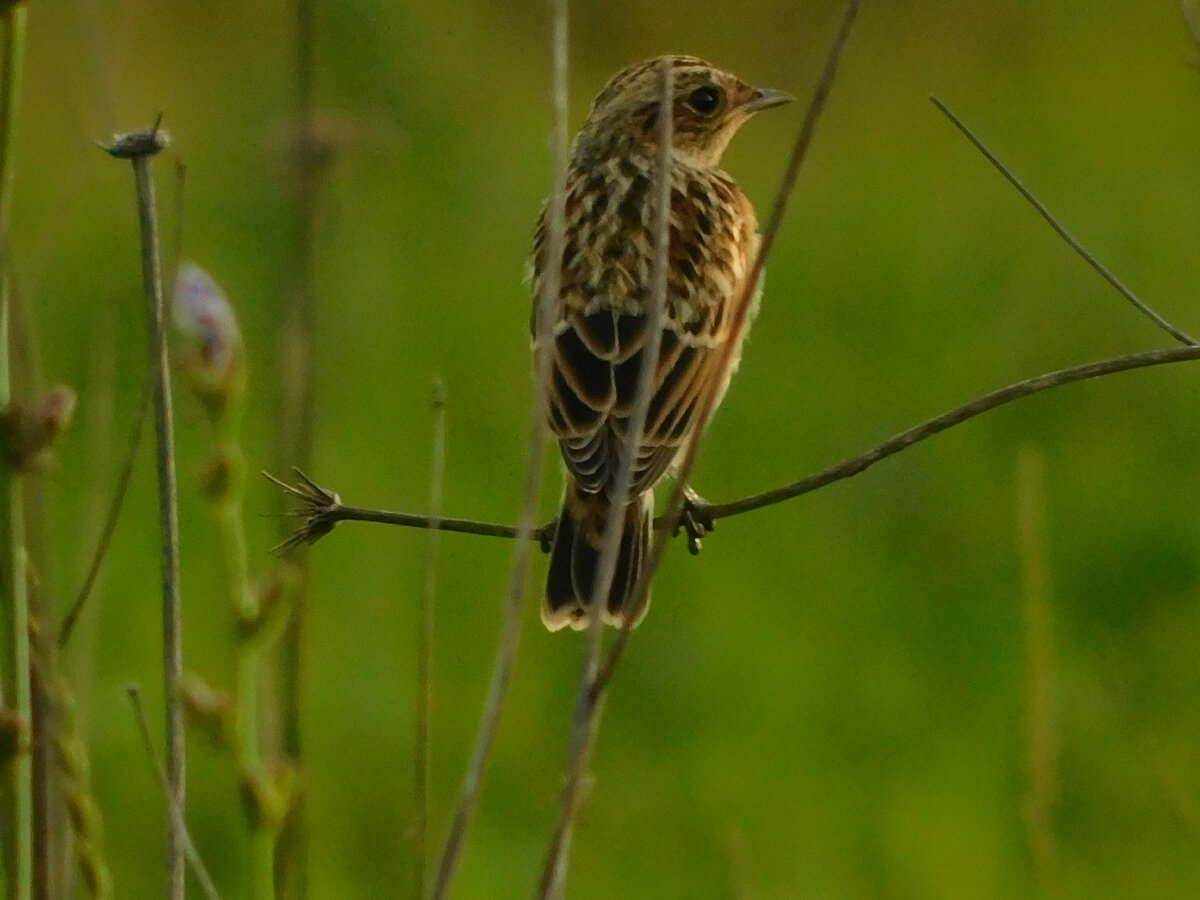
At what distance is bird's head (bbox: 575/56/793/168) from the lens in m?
4.93

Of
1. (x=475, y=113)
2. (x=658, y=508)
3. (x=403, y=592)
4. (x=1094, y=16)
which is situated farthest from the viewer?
(x=1094, y=16)

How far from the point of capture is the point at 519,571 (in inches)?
59.7

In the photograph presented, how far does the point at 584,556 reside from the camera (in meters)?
3.57

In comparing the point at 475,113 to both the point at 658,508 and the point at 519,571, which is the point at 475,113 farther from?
the point at 519,571

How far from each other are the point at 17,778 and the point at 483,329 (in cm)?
620

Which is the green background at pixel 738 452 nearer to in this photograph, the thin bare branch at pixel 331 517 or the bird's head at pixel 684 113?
the thin bare branch at pixel 331 517

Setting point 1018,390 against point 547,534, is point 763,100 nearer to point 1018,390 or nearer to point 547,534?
point 547,534

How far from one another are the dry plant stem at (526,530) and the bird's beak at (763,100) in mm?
3107

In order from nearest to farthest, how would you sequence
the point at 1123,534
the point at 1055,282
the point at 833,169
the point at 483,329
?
the point at 1123,534
the point at 483,329
the point at 1055,282
the point at 833,169

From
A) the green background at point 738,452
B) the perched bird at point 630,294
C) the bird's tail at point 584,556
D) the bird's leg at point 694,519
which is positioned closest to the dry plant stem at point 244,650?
the green background at point 738,452

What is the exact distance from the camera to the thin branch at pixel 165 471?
1.64m

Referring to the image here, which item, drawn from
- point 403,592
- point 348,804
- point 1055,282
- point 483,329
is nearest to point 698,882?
point 348,804

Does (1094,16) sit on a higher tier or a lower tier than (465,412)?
higher

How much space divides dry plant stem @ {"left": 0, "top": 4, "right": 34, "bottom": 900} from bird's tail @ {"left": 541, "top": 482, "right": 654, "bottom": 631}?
68.2 inches
